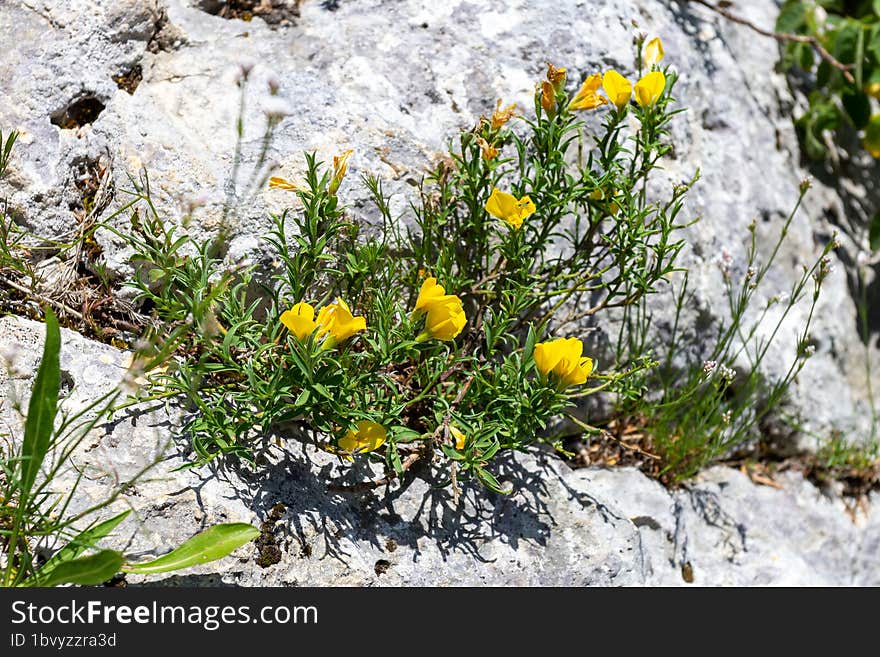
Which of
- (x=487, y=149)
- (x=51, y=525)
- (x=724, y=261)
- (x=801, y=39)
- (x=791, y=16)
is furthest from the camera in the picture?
(x=791, y=16)

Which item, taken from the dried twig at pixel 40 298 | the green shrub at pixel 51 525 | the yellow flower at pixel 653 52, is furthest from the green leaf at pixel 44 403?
the yellow flower at pixel 653 52

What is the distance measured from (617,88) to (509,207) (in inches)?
19.8

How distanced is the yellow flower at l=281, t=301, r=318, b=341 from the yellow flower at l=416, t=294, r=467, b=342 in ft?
1.00

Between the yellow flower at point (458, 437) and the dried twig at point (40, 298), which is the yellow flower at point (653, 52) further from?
the dried twig at point (40, 298)

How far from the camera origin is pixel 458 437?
2.40 meters

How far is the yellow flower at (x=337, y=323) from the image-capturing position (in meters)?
2.14

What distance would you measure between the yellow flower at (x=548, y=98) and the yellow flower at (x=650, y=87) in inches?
10.0

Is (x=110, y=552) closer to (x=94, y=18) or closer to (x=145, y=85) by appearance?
(x=145, y=85)

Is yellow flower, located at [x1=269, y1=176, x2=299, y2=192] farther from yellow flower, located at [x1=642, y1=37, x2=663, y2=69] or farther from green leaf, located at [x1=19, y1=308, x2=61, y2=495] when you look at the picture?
yellow flower, located at [x1=642, y1=37, x2=663, y2=69]

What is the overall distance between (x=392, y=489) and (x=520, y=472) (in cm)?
43

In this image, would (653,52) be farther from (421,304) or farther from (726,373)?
(421,304)

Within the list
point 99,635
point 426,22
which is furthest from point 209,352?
point 426,22

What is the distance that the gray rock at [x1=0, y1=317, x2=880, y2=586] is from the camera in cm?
223

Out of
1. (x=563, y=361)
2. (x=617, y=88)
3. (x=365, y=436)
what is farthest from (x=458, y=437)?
(x=617, y=88)
